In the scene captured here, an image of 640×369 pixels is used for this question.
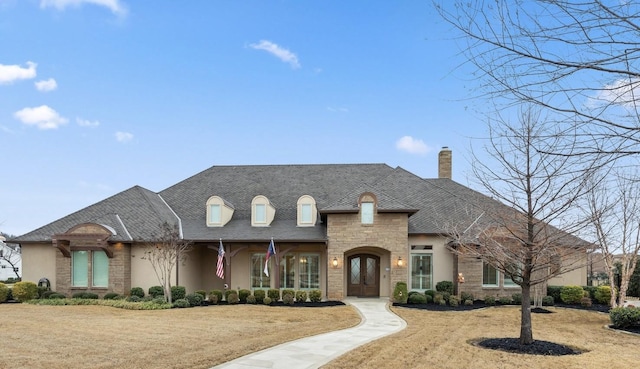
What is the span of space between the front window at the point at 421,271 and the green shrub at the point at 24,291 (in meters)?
17.3

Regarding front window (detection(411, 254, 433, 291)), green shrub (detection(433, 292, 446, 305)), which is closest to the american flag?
front window (detection(411, 254, 433, 291))

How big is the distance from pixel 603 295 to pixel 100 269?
22902 mm

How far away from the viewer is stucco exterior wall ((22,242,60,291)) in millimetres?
21297

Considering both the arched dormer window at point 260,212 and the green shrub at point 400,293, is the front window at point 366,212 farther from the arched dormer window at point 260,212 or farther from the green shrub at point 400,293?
the arched dormer window at point 260,212

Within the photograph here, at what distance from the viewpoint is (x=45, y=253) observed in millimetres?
21422

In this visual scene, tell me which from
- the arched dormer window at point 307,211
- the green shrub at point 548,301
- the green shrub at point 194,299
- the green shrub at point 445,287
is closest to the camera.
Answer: the green shrub at point 194,299

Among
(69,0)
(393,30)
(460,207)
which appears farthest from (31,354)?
(460,207)

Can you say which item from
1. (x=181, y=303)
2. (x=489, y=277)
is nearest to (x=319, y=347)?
(x=181, y=303)

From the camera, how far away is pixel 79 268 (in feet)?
68.8

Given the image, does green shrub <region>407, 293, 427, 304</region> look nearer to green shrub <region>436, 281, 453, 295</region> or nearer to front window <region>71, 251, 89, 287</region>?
green shrub <region>436, 281, 453, 295</region>

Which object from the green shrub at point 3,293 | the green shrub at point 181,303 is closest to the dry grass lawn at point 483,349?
the green shrub at point 181,303

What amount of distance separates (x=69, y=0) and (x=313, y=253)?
48.6 ft

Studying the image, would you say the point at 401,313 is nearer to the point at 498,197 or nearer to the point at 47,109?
the point at 498,197

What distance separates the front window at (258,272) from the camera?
23.2 meters
